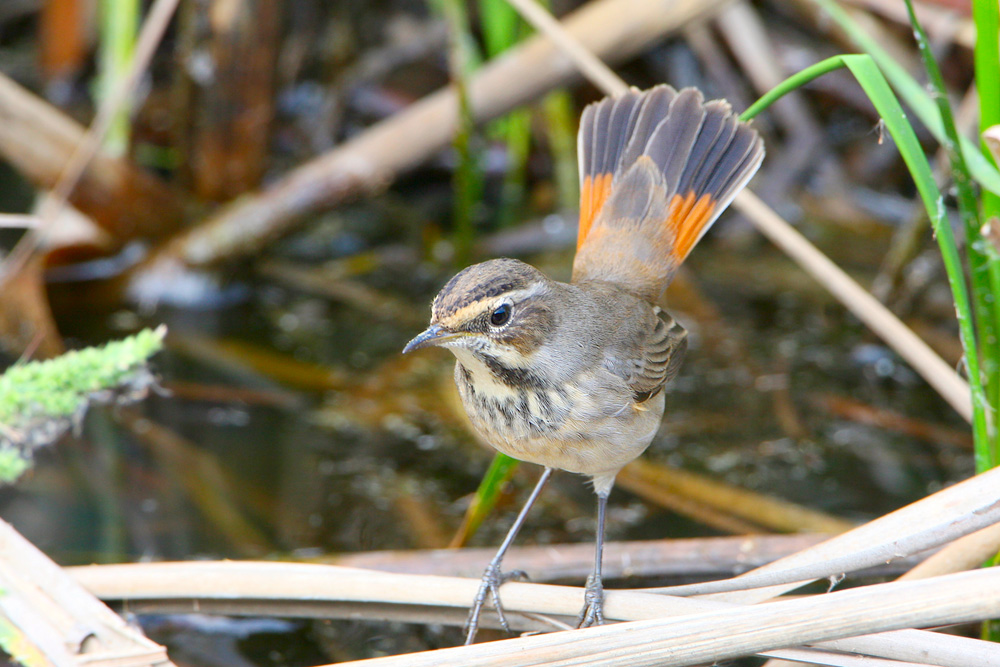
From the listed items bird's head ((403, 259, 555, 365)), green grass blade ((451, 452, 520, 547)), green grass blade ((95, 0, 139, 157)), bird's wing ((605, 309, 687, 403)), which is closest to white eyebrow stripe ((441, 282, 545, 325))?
bird's head ((403, 259, 555, 365))

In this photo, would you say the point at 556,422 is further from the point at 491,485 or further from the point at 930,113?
the point at 930,113

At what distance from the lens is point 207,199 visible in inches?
229

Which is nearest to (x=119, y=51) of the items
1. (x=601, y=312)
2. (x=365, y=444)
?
(x=365, y=444)

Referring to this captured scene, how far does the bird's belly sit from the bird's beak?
0.28 metres

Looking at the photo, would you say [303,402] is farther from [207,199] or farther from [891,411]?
[891,411]

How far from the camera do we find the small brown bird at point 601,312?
279 centimetres

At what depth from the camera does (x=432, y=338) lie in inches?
103

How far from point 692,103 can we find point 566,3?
3.16m

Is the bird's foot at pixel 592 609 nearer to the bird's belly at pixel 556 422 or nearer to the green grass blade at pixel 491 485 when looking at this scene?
the bird's belly at pixel 556 422

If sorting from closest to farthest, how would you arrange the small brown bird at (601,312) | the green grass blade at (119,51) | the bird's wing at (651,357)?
the small brown bird at (601,312) → the bird's wing at (651,357) → the green grass blade at (119,51)

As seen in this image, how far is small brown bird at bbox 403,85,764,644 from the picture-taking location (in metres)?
2.79

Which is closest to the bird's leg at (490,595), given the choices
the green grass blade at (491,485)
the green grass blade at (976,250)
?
the green grass blade at (491,485)

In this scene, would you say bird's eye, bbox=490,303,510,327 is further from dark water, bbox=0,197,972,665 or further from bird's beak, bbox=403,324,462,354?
dark water, bbox=0,197,972,665

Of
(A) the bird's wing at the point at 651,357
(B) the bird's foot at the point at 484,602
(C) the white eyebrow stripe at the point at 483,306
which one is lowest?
(B) the bird's foot at the point at 484,602
